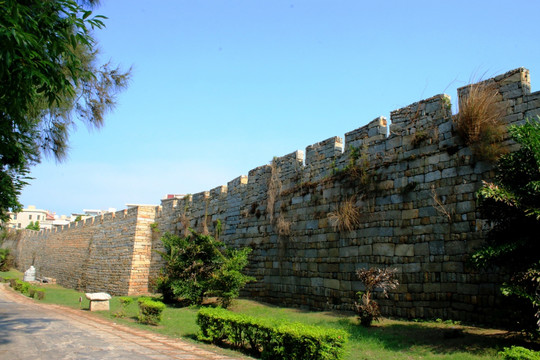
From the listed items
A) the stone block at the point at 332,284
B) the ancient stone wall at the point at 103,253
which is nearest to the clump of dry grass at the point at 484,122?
the stone block at the point at 332,284

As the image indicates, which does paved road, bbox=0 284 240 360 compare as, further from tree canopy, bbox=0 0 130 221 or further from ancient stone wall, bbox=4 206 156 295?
ancient stone wall, bbox=4 206 156 295

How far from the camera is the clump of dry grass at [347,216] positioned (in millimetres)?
10164

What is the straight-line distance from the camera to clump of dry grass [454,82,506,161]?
763 centimetres

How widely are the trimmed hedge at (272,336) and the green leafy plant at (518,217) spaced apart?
2.47 meters

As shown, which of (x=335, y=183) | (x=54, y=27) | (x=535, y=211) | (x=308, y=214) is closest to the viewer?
(x=54, y=27)

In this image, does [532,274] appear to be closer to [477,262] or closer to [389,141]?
[477,262]

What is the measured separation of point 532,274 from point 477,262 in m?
0.70

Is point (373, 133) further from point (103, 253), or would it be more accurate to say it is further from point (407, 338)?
point (103, 253)

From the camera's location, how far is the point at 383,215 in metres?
9.52

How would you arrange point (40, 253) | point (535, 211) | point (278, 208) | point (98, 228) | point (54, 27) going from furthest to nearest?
point (40, 253) → point (98, 228) → point (278, 208) → point (535, 211) → point (54, 27)

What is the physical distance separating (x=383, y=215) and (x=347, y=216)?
3.38 ft

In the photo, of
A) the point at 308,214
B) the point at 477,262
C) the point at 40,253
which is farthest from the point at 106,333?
the point at 40,253

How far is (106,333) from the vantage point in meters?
8.52

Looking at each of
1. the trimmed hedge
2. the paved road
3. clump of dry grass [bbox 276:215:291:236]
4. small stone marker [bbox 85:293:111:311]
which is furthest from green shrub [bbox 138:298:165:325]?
clump of dry grass [bbox 276:215:291:236]
